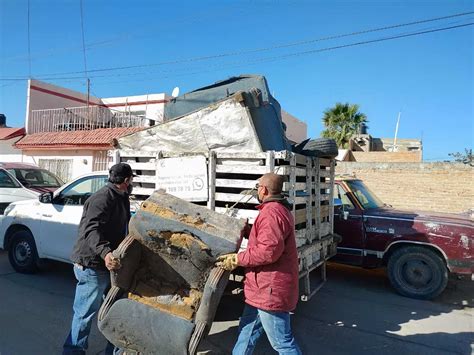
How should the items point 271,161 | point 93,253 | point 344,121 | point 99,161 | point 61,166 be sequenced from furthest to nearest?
point 344,121
point 61,166
point 99,161
point 271,161
point 93,253

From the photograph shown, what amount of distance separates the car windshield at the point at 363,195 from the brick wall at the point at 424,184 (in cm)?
598

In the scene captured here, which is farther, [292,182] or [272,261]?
[292,182]

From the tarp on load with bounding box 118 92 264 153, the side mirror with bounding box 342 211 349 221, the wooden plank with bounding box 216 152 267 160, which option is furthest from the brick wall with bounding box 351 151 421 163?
the wooden plank with bounding box 216 152 267 160

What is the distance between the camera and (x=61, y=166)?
15469 mm

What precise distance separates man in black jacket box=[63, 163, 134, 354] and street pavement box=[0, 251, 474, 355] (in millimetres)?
659

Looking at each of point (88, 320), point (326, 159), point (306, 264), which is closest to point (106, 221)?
point (88, 320)

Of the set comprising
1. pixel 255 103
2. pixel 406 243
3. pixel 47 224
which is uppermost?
pixel 255 103

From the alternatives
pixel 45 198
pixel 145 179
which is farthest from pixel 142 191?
pixel 45 198

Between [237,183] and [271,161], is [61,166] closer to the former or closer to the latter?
[237,183]

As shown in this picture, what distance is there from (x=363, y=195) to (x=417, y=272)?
164 centimetres

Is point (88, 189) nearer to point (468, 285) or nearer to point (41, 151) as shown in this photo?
point (468, 285)

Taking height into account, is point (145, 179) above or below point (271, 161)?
below

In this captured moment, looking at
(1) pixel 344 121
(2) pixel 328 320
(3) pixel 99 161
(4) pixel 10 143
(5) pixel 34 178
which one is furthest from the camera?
(1) pixel 344 121

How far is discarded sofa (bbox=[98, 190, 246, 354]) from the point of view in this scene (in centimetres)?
296
